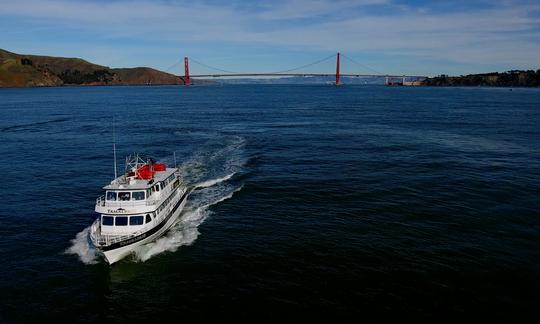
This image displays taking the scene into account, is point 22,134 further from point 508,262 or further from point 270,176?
point 508,262

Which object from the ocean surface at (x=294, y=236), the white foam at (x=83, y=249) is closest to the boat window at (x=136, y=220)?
the ocean surface at (x=294, y=236)

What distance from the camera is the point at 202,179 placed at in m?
62.8

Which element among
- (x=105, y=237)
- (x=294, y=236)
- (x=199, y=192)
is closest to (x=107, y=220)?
(x=105, y=237)

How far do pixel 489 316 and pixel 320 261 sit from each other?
13.5 meters

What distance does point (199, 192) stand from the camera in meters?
57.1

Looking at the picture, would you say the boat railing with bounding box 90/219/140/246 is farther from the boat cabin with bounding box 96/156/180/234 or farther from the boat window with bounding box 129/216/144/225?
the boat window with bounding box 129/216/144/225

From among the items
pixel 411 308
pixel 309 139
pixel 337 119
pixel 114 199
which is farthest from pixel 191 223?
pixel 337 119

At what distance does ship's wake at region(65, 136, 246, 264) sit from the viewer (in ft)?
132

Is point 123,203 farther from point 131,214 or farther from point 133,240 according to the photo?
point 133,240

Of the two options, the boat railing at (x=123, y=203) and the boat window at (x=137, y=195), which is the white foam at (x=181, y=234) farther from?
the boat window at (x=137, y=195)

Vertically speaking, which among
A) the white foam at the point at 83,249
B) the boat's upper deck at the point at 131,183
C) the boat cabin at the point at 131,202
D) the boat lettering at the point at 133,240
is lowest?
the white foam at the point at 83,249

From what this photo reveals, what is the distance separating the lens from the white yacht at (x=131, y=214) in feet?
124

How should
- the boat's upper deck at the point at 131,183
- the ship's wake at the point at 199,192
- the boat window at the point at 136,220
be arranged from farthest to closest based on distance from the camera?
the boat's upper deck at the point at 131,183 < the ship's wake at the point at 199,192 < the boat window at the point at 136,220

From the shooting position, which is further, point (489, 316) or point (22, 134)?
point (22, 134)
